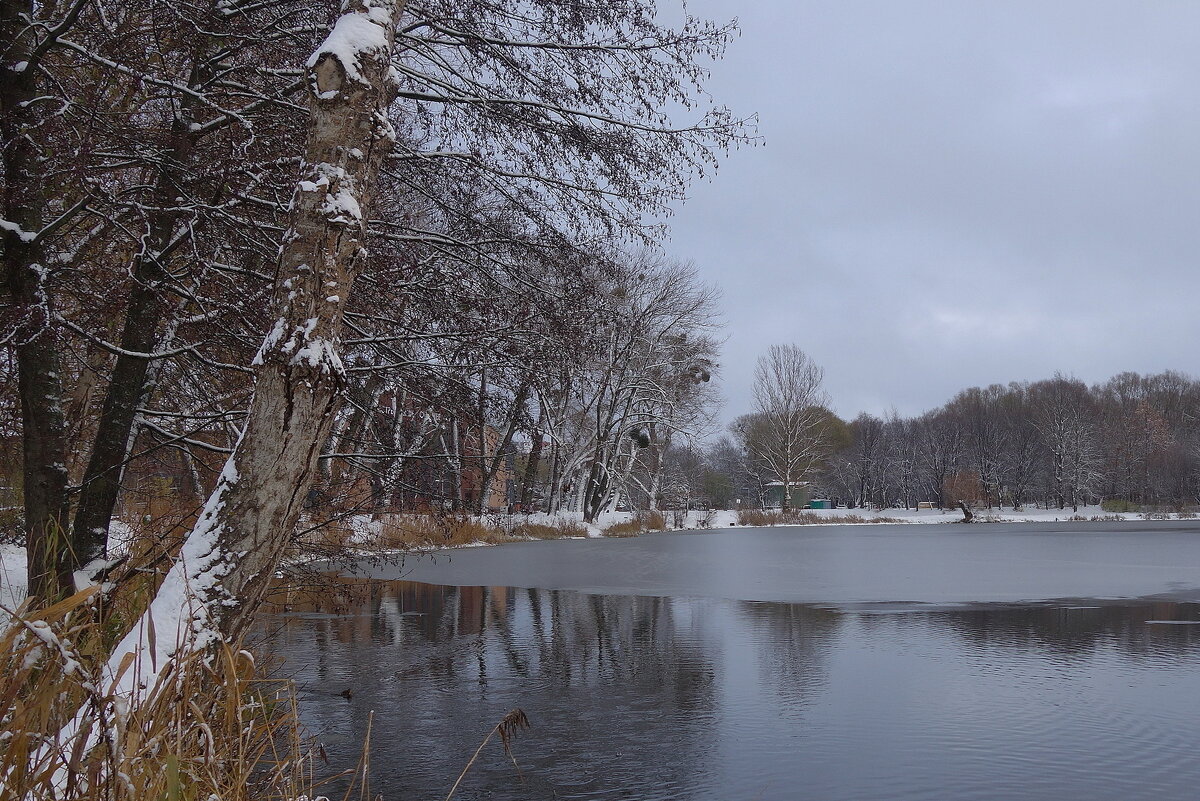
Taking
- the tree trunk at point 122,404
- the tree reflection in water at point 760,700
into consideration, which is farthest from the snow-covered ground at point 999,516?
the tree trunk at point 122,404

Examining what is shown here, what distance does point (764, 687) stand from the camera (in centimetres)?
661

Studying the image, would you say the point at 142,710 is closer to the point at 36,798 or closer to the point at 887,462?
the point at 36,798

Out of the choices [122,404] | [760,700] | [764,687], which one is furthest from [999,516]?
[122,404]

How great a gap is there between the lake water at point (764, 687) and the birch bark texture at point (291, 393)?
7.27ft

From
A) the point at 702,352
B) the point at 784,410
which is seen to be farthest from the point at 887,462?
the point at 702,352

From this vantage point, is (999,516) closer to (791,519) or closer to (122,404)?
(791,519)

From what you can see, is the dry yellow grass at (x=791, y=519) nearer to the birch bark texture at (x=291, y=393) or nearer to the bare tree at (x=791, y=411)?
the bare tree at (x=791, y=411)

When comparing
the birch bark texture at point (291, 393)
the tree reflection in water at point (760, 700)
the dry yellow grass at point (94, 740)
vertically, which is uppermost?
the birch bark texture at point (291, 393)

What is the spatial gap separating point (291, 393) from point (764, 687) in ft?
16.3

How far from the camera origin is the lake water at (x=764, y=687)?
4.66m

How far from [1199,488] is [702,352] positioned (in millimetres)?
53943

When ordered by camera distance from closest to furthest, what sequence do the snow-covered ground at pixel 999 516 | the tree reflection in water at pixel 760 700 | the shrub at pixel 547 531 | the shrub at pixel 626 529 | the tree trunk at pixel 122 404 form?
the tree reflection in water at pixel 760 700
the tree trunk at pixel 122 404
the shrub at pixel 547 531
the shrub at pixel 626 529
the snow-covered ground at pixel 999 516

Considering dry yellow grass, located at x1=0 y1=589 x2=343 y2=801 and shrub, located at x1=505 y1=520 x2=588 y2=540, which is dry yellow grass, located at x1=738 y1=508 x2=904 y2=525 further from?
dry yellow grass, located at x1=0 y1=589 x2=343 y2=801

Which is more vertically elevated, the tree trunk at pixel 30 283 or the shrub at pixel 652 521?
the tree trunk at pixel 30 283
